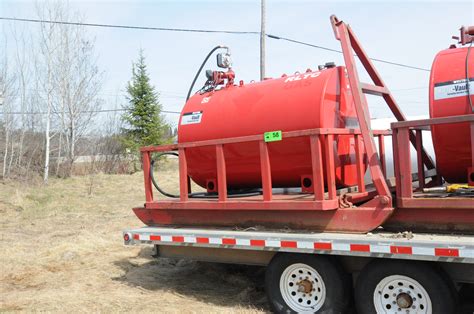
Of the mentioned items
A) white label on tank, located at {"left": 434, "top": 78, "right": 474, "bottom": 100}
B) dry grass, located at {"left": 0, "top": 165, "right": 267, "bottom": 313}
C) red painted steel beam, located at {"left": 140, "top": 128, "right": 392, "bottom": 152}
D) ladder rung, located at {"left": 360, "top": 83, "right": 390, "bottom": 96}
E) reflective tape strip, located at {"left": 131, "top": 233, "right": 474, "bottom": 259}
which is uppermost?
ladder rung, located at {"left": 360, "top": 83, "right": 390, "bottom": 96}

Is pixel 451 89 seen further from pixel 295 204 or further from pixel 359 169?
pixel 295 204

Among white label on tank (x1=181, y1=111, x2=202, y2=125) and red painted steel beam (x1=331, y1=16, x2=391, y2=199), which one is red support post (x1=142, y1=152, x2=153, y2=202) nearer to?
white label on tank (x1=181, y1=111, x2=202, y2=125)

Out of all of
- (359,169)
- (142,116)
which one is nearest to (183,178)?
Result: (359,169)

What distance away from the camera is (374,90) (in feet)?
18.2

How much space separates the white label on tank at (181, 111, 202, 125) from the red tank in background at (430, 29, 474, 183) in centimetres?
287

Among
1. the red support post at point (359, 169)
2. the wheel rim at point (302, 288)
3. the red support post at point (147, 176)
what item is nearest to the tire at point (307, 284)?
the wheel rim at point (302, 288)

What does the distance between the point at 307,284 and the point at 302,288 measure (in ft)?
0.22

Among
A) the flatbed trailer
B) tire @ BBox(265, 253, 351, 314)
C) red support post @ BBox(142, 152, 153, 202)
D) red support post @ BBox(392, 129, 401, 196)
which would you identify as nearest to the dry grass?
tire @ BBox(265, 253, 351, 314)

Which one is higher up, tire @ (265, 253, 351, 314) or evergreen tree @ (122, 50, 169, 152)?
evergreen tree @ (122, 50, 169, 152)

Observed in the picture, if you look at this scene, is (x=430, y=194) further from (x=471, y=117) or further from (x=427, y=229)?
(x=471, y=117)

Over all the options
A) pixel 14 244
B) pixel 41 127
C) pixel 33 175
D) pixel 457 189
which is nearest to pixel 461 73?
pixel 457 189

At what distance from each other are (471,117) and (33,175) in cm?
2513

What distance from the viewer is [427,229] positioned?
4828 mm

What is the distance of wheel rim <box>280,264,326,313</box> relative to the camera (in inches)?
197
